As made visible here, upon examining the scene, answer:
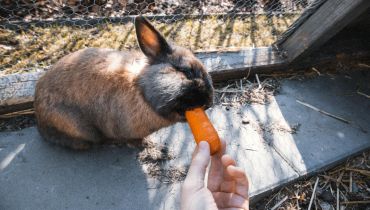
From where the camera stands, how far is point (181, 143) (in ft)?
9.39

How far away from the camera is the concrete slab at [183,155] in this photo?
8.19 feet

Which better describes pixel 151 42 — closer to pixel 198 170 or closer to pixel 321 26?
pixel 198 170

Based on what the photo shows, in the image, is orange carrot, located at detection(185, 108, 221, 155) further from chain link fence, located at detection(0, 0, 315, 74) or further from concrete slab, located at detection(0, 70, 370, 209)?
chain link fence, located at detection(0, 0, 315, 74)

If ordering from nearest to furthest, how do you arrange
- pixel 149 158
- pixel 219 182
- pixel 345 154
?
pixel 219 182, pixel 149 158, pixel 345 154

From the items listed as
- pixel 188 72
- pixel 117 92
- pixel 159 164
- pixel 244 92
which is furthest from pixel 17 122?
pixel 244 92

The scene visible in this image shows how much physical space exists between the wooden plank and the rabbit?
1359mm

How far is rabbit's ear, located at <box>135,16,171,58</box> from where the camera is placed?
7.29ft

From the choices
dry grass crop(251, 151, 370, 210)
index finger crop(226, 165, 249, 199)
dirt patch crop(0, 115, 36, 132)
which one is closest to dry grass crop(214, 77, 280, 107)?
dry grass crop(251, 151, 370, 210)

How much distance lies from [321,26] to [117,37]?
1.85m

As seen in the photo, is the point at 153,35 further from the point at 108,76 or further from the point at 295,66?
the point at 295,66

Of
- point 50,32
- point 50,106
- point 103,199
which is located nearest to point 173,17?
point 50,32

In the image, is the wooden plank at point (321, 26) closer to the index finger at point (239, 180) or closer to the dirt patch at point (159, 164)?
the dirt patch at point (159, 164)

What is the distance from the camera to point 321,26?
3078 mm

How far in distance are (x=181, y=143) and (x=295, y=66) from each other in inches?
57.7
